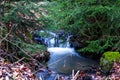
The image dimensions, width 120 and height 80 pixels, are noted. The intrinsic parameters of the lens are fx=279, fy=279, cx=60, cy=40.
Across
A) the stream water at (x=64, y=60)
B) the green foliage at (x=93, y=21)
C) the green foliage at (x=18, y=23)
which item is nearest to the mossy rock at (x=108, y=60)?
the stream water at (x=64, y=60)

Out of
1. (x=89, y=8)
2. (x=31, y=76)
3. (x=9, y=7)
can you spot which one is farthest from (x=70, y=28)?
(x=31, y=76)

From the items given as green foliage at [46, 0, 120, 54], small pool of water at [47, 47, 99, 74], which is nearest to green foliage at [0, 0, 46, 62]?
small pool of water at [47, 47, 99, 74]

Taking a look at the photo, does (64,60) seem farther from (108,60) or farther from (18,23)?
(18,23)

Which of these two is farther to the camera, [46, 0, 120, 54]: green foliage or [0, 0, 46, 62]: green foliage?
[46, 0, 120, 54]: green foliage

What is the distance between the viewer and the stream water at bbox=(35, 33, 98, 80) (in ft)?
31.9

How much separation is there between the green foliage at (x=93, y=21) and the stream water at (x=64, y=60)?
603mm

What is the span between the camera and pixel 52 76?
7.78 m

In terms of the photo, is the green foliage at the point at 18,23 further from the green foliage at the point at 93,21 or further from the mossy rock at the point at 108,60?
the green foliage at the point at 93,21

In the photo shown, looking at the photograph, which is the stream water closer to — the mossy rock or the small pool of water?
the small pool of water

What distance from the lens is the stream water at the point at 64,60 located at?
9.72 m

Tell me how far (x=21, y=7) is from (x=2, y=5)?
56 cm

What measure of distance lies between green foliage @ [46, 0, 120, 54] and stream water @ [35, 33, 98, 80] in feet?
1.98

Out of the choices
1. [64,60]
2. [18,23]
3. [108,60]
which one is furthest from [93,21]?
[18,23]

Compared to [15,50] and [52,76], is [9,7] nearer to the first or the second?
[15,50]
